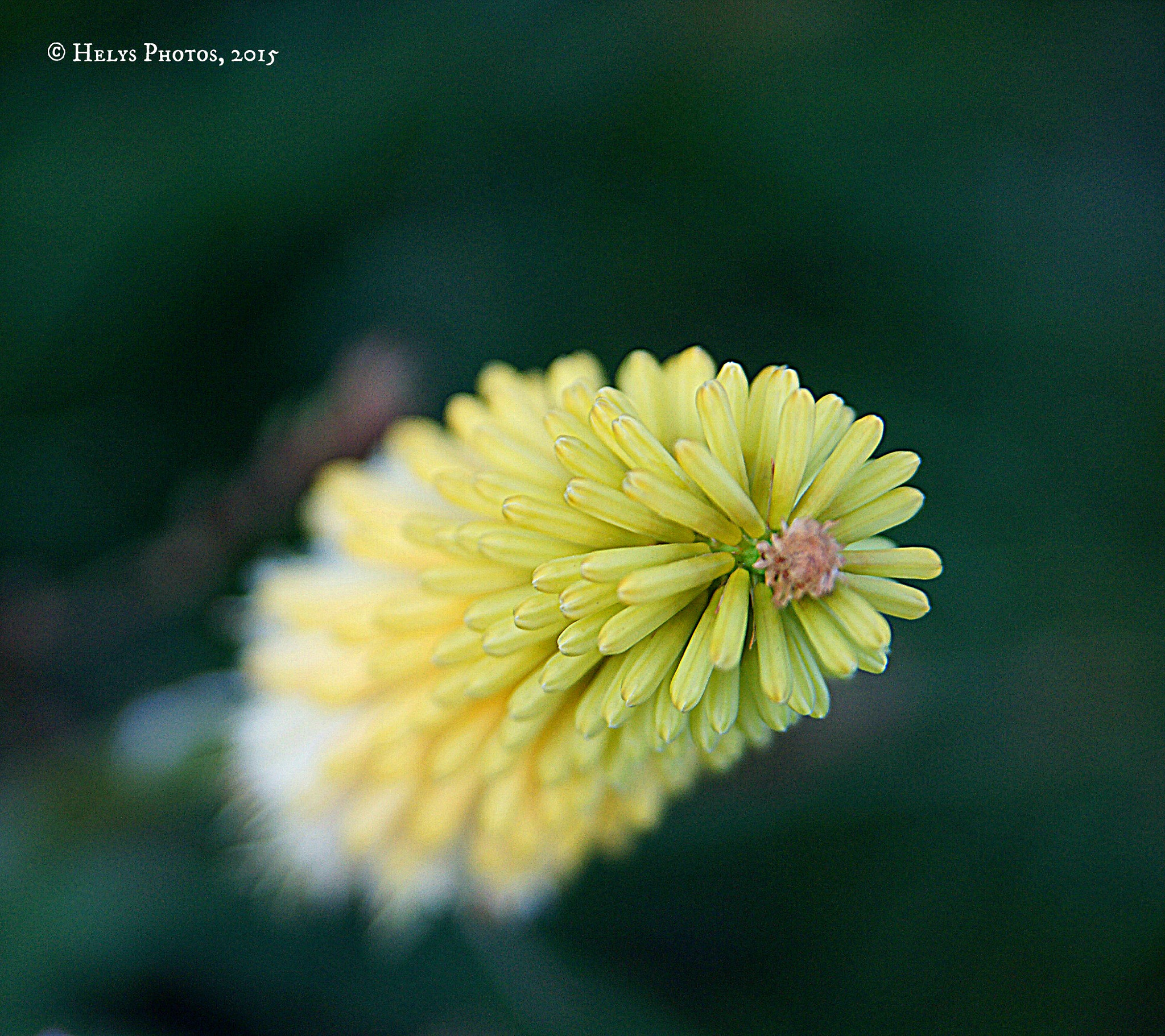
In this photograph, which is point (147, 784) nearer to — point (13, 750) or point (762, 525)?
point (13, 750)

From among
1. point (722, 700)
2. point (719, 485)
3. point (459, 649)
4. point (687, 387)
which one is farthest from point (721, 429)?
point (459, 649)

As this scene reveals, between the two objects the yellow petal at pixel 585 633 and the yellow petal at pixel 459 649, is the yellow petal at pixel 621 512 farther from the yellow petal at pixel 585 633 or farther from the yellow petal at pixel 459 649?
the yellow petal at pixel 459 649

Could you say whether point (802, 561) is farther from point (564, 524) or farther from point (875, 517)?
point (564, 524)

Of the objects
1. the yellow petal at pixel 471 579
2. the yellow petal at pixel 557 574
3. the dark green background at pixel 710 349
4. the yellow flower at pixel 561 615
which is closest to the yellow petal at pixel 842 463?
the yellow flower at pixel 561 615

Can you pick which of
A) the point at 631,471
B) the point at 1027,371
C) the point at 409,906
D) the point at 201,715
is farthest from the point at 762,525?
the point at 1027,371

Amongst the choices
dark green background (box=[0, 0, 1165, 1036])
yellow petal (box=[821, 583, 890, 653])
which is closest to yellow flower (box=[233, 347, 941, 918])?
yellow petal (box=[821, 583, 890, 653])

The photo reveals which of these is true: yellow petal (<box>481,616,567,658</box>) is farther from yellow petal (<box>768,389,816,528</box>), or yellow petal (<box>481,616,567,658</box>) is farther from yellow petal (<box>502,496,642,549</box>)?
yellow petal (<box>768,389,816,528</box>)

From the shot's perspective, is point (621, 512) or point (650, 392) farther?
point (650, 392)
